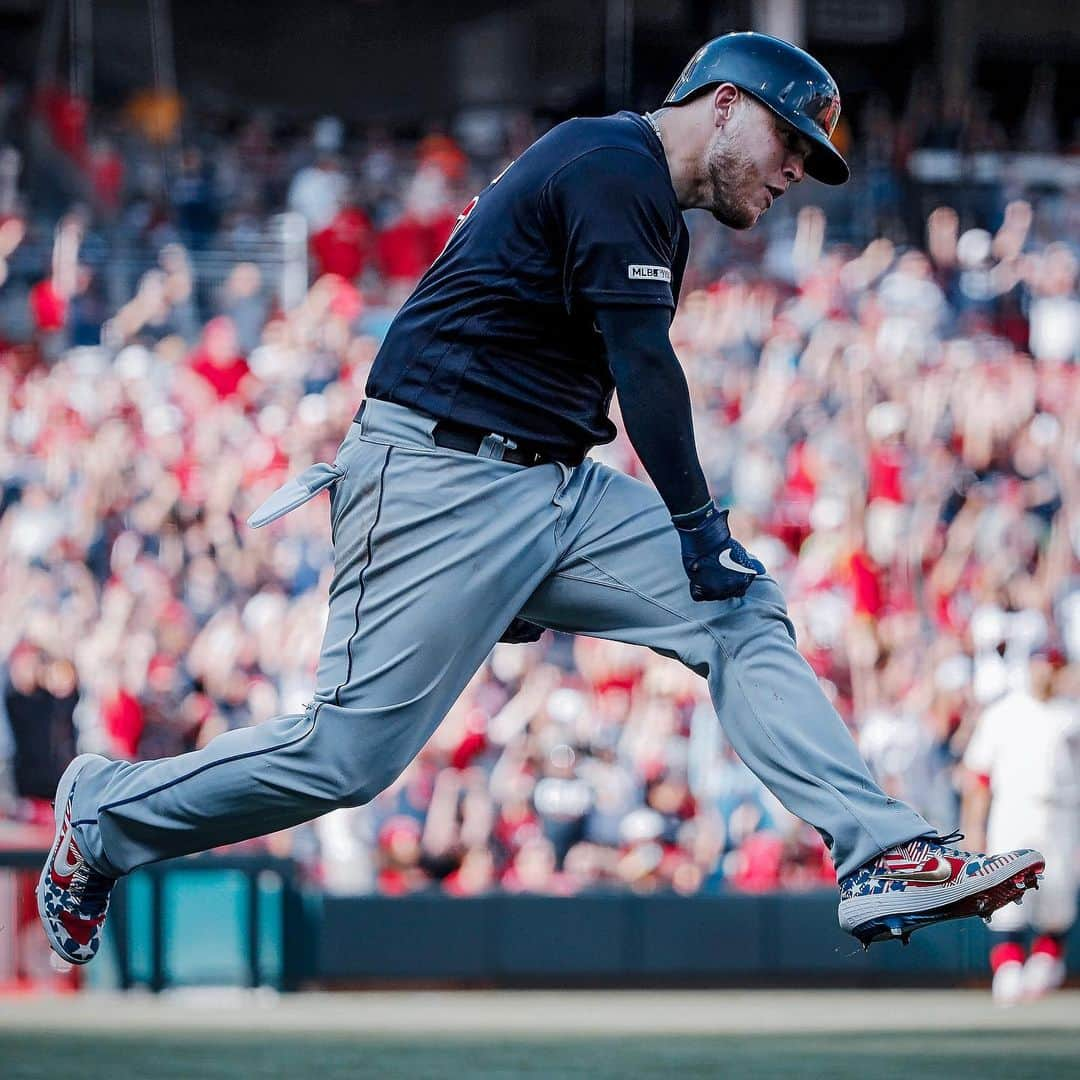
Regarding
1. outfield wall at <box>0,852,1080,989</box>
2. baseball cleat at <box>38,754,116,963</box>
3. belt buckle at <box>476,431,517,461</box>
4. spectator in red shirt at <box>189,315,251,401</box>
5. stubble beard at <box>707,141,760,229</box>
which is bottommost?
outfield wall at <box>0,852,1080,989</box>

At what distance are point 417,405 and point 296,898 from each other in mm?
7499

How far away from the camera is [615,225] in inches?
177

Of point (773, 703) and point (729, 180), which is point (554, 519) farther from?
→ point (729, 180)

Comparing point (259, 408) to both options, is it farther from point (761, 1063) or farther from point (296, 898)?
point (761, 1063)

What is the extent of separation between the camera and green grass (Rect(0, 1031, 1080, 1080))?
20.9ft

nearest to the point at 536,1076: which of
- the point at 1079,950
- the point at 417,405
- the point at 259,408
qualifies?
the point at 417,405

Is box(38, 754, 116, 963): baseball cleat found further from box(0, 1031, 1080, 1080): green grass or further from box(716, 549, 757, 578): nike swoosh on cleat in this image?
box(716, 549, 757, 578): nike swoosh on cleat

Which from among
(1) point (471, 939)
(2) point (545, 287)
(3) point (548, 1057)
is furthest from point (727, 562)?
(1) point (471, 939)

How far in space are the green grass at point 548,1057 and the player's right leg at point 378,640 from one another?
1666mm

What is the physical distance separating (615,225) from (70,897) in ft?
6.62

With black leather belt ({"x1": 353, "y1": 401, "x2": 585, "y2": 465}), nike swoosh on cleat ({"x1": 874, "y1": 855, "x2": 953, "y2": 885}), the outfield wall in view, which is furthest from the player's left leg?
the outfield wall

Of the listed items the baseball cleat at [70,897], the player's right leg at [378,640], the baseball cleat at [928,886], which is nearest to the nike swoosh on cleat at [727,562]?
the player's right leg at [378,640]

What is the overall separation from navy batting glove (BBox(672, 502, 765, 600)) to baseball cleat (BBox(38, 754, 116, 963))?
1505 millimetres

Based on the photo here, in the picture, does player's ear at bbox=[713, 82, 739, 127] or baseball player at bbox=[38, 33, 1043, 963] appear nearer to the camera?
baseball player at bbox=[38, 33, 1043, 963]
